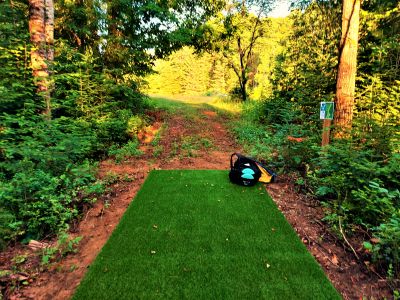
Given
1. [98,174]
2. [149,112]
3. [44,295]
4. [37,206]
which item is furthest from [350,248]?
[149,112]

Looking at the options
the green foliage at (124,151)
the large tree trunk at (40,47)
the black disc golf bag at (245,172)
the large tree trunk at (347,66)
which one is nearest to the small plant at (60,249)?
the black disc golf bag at (245,172)

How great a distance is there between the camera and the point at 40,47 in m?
4.53

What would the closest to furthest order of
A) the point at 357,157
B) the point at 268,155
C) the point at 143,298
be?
the point at 143,298
the point at 357,157
the point at 268,155

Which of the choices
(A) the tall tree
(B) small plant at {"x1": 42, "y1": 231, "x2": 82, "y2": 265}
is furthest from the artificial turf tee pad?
(A) the tall tree

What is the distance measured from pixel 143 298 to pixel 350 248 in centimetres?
221

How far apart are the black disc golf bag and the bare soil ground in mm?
320

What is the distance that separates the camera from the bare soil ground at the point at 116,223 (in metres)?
2.00

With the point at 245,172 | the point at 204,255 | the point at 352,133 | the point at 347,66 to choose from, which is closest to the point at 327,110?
the point at 352,133

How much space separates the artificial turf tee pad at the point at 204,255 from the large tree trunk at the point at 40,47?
3.16m

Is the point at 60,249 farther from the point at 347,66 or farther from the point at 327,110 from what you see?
the point at 347,66

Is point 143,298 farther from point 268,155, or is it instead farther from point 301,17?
point 301,17

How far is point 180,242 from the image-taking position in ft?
8.58

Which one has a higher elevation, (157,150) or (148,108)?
(148,108)

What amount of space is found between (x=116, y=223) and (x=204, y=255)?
1331mm
